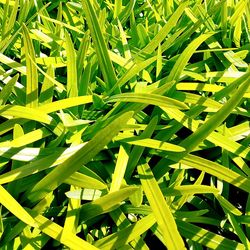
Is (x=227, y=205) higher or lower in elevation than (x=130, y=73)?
lower

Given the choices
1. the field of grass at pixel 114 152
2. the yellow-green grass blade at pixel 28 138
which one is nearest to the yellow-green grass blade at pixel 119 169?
the field of grass at pixel 114 152

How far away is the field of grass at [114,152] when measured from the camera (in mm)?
501

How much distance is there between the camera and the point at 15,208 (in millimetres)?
475

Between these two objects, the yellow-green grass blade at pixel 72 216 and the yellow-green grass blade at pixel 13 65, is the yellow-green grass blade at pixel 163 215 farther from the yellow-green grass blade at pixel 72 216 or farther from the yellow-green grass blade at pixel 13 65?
the yellow-green grass blade at pixel 13 65

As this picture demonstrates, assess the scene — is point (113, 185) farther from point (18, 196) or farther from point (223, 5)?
point (223, 5)

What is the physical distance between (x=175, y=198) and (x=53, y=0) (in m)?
0.53

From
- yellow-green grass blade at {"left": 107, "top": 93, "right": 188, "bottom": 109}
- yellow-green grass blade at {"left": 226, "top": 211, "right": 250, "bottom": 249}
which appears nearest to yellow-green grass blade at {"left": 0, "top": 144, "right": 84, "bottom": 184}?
yellow-green grass blade at {"left": 107, "top": 93, "right": 188, "bottom": 109}

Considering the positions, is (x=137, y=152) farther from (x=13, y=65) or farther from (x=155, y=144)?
(x=13, y=65)

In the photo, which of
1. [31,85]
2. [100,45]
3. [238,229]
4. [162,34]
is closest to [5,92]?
[31,85]

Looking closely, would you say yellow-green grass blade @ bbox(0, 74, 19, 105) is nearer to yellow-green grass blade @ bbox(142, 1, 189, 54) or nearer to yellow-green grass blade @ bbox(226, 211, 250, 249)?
yellow-green grass blade @ bbox(142, 1, 189, 54)

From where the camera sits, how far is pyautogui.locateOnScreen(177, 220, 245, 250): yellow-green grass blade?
0.55 metres

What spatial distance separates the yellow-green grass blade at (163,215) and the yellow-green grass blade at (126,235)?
2cm

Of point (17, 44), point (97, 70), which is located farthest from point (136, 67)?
point (17, 44)

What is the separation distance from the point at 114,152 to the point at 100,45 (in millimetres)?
159
